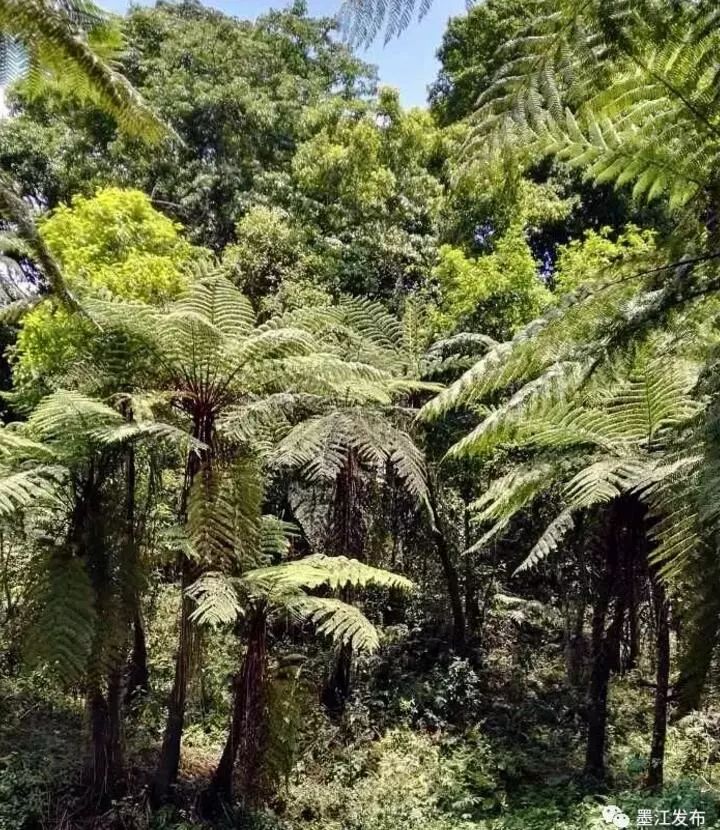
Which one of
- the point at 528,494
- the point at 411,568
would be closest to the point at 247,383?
the point at 528,494

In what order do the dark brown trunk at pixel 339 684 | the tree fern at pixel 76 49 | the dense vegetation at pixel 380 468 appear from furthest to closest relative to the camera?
1. the dark brown trunk at pixel 339 684
2. the dense vegetation at pixel 380 468
3. the tree fern at pixel 76 49

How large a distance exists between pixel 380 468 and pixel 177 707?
2.23m

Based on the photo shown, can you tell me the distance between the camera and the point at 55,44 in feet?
5.21

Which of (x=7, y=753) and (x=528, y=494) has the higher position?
(x=528, y=494)

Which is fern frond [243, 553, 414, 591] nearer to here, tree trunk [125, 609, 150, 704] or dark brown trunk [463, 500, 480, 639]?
tree trunk [125, 609, 150, 704]

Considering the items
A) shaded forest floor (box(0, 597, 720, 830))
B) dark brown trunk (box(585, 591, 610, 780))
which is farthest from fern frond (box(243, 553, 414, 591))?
dark brown trunk (box(585, 591, 610, 780))

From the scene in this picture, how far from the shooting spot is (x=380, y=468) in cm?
541

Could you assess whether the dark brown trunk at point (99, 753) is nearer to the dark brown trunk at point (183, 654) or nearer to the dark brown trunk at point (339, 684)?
the dark brown trunk at point (183, 654)

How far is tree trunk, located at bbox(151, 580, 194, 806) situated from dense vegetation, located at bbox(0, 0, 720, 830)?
2cm

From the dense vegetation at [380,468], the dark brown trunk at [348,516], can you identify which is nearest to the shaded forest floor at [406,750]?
the dense vegetation at [380,468]

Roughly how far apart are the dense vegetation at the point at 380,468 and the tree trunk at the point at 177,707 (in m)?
0.02

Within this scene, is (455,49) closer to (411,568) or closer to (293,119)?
(293,119)

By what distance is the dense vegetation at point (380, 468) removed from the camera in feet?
5.62

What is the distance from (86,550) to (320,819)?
2107 mm
